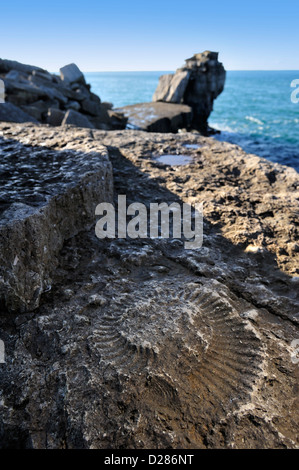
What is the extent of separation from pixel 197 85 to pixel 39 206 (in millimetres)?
18688

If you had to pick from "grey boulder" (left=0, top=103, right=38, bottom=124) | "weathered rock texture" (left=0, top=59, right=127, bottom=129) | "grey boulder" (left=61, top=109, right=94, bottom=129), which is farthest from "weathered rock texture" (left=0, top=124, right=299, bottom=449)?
"weathered rock texture" (left=0, top=59, right=127, bottom=129)

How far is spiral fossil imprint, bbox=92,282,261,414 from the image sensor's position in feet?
4.75

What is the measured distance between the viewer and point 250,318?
1.79 meters

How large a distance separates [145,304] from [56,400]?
0.64 m

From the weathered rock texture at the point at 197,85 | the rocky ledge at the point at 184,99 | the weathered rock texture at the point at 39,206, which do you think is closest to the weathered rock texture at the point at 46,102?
the rocky ledge at the point at 184,99

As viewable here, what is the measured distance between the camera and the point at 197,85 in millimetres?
18422

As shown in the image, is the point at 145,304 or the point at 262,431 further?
the point at 145,304

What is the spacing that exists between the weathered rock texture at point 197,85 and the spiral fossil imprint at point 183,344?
632 inches

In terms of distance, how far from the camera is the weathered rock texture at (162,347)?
1.30 metres

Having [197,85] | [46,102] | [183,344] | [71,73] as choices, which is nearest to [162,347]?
[183,344]

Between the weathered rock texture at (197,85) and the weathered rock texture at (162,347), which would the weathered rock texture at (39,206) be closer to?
the weathered rock texture at (162,347)

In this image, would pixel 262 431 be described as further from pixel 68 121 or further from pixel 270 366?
pixel 68 121

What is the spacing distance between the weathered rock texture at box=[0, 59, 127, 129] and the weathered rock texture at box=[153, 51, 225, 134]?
412 cm
